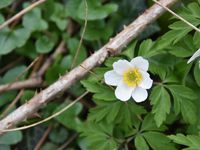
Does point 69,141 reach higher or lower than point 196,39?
lower

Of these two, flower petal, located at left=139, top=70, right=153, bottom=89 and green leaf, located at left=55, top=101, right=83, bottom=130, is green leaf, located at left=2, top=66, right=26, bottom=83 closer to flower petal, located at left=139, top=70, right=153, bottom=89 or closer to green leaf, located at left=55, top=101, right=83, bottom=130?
green leaf, located at left=55, top=101, right=83, bottom=130

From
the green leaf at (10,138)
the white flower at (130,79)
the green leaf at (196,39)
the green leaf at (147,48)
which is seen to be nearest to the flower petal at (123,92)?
the white flower at (130,79)

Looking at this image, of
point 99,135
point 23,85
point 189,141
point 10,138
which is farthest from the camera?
point 23,85

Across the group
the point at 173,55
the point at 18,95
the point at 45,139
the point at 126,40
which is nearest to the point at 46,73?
the point at 18,95

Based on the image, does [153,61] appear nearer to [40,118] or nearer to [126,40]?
[126,40]

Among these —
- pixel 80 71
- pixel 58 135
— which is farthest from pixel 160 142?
pixel 58 135

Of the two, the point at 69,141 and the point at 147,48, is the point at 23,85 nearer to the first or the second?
the point at 69,141

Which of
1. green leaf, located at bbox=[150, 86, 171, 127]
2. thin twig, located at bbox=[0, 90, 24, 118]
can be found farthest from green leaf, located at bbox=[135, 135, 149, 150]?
thin twig, located at bbox=[0, 90, 24, 118]
